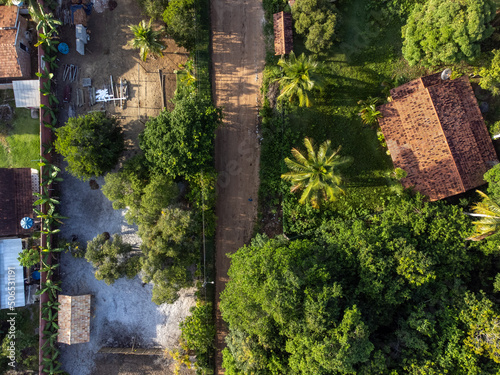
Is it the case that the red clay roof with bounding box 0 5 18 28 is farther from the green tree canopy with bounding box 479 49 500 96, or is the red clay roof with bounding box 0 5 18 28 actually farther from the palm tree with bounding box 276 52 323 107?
the green tree canopy with bounding box 479 49 500 96

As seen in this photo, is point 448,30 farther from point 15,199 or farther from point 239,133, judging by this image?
point 15,199

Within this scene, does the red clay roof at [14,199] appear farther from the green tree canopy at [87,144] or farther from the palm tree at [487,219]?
the palm tree at [487,219]

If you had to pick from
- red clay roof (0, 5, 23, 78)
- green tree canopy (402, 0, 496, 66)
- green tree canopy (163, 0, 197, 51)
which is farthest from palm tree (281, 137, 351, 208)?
red clay roof (0, 5, 23, 78)

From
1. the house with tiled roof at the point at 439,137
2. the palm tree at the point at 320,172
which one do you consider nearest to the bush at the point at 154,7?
the palm tree at the point at 320,172

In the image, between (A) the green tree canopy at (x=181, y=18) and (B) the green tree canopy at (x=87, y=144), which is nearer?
(B) the green tree canopy at (x=87, y=144)

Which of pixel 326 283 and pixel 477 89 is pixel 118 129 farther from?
pixel 477 89

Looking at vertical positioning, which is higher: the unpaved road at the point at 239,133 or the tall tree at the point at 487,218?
the unpaved road at the point at 239,133
